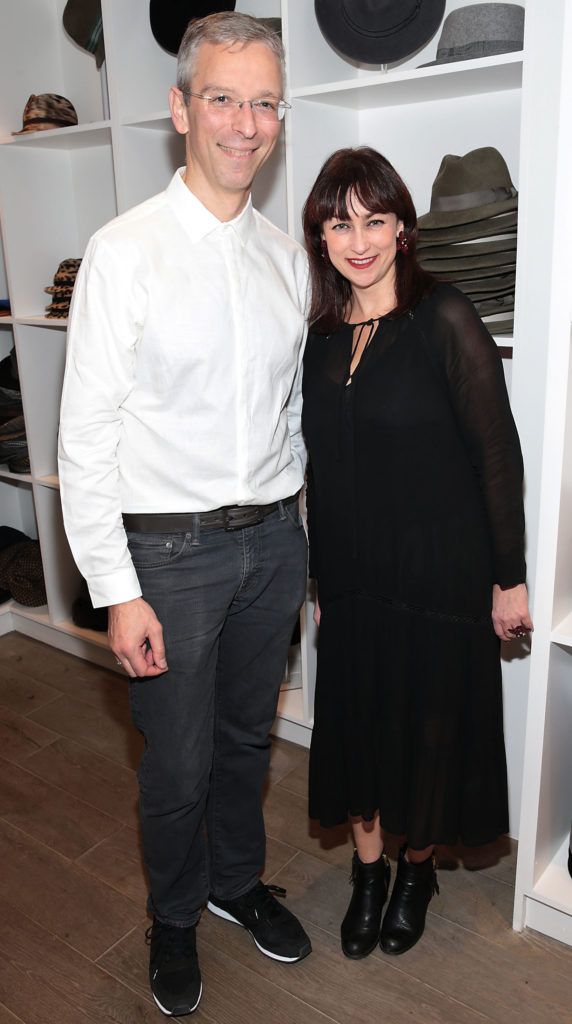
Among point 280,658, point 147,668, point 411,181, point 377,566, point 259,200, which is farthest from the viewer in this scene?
point 259,200

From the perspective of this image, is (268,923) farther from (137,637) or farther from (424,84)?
(424,84)

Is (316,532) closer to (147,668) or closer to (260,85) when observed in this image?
(147,668)

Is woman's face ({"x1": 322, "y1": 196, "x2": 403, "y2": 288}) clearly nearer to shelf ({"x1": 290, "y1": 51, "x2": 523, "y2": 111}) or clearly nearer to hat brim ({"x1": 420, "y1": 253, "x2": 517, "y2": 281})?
hat brim ({"x1": 420, "y1": 253, "x2": 517, "y2": 281})

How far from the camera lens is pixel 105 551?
1534 mm

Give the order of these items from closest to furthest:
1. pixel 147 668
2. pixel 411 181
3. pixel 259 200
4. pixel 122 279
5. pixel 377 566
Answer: pixel 122 279 < pixel 147 668 < pixel 377 566 < pixel 411 181 < pixel 259 200

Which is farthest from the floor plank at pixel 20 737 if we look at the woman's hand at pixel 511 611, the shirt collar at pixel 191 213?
the shirt collar at pixel 191 213

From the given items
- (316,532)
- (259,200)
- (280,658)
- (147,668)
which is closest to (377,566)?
(316,532)

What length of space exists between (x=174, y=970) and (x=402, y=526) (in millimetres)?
1031

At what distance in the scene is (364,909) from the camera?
1.96 meters

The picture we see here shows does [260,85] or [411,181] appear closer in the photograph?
[260,85]

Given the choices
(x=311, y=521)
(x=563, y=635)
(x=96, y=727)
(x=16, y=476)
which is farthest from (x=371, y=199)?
(x=16, y=476)

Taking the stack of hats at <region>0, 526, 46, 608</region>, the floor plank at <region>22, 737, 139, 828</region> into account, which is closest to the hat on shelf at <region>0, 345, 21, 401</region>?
the stack of hats at <region>0, 526, 46, 608</region>

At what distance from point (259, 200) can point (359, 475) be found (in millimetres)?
1199

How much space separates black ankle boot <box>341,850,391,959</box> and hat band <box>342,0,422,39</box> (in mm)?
1878
